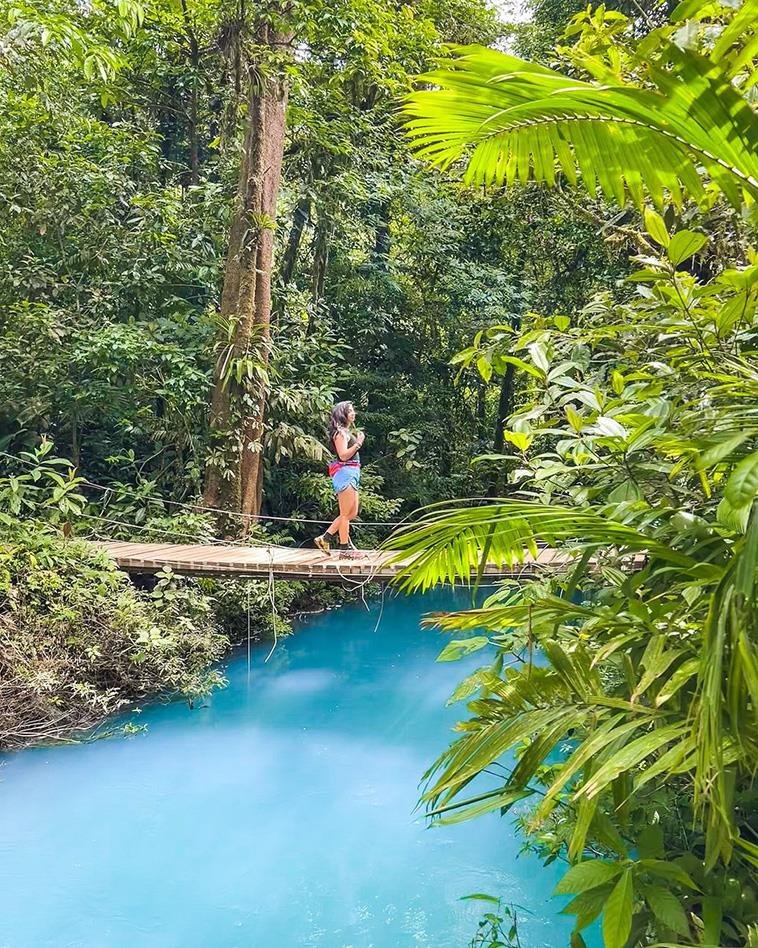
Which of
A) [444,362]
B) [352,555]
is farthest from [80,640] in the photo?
[444,362]

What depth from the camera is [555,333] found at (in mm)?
1787

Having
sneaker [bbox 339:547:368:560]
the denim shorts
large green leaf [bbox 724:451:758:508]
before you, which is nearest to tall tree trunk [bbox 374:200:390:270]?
the denim shorts

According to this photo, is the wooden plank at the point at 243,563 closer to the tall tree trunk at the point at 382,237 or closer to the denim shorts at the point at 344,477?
the denim shorts at the point at 344,477

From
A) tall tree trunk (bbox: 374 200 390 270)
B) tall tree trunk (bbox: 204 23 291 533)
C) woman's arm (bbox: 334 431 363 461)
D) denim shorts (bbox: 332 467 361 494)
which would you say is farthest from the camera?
tall tree trunk (bbox: 374 200 390 270)

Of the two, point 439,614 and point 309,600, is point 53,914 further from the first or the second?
point 309,600

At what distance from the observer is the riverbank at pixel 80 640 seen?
3.67m

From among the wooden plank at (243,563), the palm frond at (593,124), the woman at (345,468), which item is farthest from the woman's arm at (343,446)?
the palm frond at (593,124)

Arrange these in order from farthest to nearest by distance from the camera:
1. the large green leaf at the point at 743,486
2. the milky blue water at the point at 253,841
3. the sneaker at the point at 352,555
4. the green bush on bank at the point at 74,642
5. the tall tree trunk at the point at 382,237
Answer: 1. the tall tree trunk at the point at 382,237
2. the sneaker at the point at 352,555
3. the green bush on bank at the point at 74,642
4. the milky blue water at the point at 253,841
5. the large green leaf at the point at 743,486

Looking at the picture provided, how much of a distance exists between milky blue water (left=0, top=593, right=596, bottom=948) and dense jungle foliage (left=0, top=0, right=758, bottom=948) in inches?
11.7

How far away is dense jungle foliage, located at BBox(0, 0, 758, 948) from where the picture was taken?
34.3 inches

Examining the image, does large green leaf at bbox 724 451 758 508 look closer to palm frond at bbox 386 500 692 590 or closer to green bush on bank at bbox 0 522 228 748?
palm frond at bbox 386 500 692 590

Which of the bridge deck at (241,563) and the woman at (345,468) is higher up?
the woman at (345,468)

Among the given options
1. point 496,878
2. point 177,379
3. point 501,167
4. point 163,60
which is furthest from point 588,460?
point 163,60

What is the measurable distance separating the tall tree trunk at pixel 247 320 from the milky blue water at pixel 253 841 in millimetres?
1721
